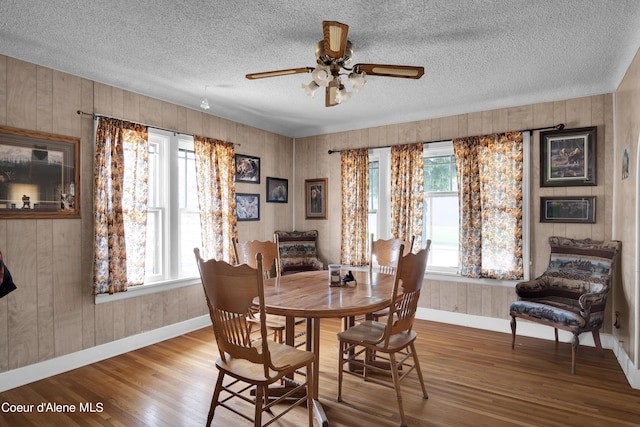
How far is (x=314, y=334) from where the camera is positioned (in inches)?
103

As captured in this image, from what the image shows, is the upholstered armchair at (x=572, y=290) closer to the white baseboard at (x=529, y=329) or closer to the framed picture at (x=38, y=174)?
Answer: the white baseboard at (x=529, y=329)

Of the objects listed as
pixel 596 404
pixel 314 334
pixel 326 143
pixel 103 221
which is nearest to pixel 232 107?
pixel 326 143

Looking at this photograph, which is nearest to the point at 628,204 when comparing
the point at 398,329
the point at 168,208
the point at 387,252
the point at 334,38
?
the point at 387,252

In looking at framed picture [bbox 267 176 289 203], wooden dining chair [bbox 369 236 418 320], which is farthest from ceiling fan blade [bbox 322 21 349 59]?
framed picture [bbox 267 176 289 203]

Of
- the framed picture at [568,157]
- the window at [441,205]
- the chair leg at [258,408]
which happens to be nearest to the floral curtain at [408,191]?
A: the window at [441,205]

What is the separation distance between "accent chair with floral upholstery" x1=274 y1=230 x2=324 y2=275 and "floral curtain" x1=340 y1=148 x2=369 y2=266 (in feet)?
1.54

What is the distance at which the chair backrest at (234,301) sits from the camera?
1.95 metres

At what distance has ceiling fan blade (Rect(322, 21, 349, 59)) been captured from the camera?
216 cm

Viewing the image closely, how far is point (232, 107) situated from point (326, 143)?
5.49 ft

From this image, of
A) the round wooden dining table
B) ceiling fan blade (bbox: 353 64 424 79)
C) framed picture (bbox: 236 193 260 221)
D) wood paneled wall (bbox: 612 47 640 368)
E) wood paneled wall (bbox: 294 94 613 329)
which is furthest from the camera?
framed picture (bbox: 236 193 260 221)

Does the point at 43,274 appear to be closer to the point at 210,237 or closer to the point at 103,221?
the point at 103,221

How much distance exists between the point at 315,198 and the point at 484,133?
261 centimetres

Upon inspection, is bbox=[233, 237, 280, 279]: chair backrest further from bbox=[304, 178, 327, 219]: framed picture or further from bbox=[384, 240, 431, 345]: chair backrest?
bbox=[304, 178, 327, 219]: framed picture

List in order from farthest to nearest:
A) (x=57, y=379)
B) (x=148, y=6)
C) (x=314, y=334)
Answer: (x=57, y=379) < (x=314, y=334) < (x=148, y=6)
